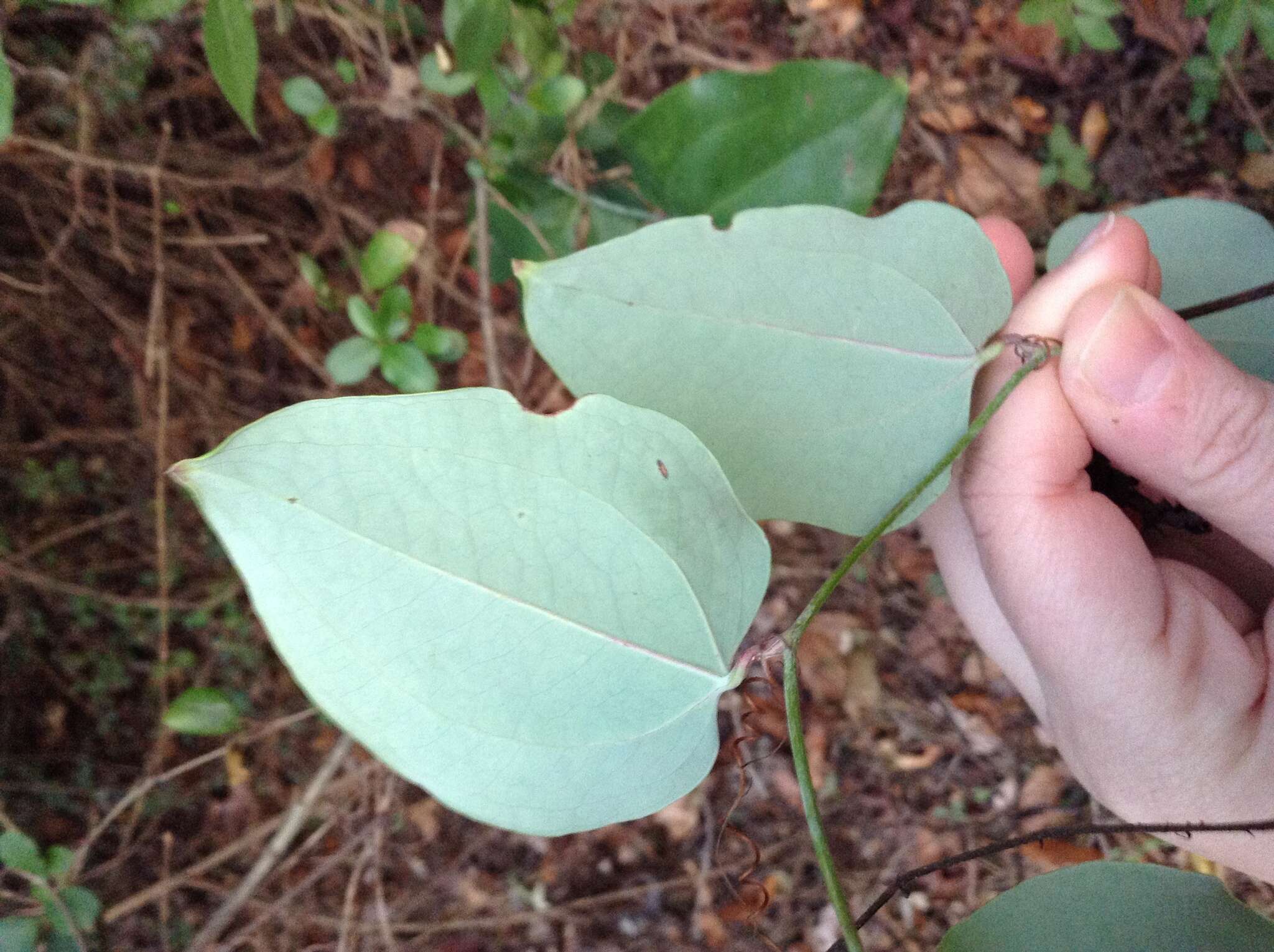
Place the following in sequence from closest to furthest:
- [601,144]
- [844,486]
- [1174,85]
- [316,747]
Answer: [844,486], [601,144], [1174,85], [316,747]

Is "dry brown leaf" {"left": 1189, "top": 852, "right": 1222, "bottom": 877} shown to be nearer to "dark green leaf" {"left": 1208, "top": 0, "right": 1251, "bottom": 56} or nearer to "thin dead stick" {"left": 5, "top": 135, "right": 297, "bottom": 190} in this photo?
"dark green leaf" {"left": 1208, "top": 0, "right": 1251, "bottom": 56}

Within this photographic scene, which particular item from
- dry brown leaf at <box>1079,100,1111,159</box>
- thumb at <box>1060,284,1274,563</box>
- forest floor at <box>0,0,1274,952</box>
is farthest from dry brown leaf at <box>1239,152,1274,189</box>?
thumb at <box>1060,284,1274,563</box>

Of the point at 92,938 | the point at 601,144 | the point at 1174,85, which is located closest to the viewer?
the point at 601,144

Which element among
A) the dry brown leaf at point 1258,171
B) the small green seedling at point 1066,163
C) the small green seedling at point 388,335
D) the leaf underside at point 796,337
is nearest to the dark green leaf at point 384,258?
the small green seedling at point 388,335

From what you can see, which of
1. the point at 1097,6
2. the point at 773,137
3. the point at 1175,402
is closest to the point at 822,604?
the point at 1175,402

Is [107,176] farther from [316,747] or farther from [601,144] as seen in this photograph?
[316,747]

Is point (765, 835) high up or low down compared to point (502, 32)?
down

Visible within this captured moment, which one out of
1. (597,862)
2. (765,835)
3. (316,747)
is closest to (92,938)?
(316,747)

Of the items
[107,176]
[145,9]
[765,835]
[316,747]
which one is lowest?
[316,747]

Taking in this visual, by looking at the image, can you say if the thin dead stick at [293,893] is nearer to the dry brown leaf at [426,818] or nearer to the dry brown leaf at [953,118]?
the dry brown leaf at [426,818]
